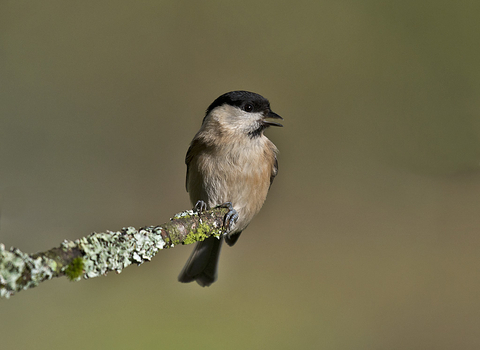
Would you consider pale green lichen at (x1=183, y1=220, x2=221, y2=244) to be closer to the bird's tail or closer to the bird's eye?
the bird's eye

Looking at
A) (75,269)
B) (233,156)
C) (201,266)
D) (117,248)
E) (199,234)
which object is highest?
(233,156)

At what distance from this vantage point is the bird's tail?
2496 millimetres

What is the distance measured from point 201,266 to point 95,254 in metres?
1.64

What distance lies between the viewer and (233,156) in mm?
2035

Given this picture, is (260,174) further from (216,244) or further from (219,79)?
(219,79)

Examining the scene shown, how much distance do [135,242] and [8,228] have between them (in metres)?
2.41

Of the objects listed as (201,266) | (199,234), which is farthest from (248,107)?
(201,266)

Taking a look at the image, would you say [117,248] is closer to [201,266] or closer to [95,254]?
[95,254]

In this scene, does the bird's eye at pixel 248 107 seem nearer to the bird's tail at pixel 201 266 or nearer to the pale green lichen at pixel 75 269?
the bird's tail at pixel 201 266

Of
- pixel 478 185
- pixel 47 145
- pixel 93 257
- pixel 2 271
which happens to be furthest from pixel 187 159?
pixel 478 185

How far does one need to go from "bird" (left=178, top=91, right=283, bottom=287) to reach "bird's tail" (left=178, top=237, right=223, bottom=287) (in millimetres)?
476

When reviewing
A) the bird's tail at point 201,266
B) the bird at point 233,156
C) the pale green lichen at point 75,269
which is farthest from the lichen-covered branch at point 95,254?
the bird's tail at point 201,266

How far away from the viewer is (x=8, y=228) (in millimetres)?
2906

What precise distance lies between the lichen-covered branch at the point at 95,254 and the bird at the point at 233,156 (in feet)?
1.79
